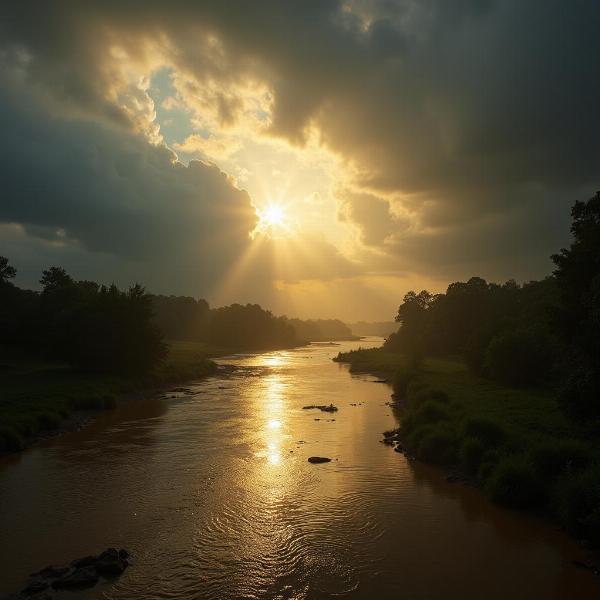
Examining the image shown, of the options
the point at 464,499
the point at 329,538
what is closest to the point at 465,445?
the point at 464,499

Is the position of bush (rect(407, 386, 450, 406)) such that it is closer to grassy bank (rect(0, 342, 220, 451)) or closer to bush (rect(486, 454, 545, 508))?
bush (rect(486, 454, 545, 508))

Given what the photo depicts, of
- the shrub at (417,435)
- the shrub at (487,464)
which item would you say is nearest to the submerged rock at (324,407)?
the shrub at (417,435)

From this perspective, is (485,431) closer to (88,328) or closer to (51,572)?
(51,572)

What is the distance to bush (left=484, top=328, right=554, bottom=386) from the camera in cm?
5966

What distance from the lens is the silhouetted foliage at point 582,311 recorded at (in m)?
26.0

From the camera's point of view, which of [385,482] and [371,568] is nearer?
[371,568]

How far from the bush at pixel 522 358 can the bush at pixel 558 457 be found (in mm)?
38782

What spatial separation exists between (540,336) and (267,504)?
51830 mm

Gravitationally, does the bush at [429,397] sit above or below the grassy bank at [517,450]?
above

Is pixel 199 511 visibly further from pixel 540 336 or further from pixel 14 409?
pixel 540 336

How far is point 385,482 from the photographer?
26922mm

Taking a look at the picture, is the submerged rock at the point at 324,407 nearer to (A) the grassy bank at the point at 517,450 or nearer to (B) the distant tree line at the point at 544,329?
(A) the grassy bank at the point at 517,450

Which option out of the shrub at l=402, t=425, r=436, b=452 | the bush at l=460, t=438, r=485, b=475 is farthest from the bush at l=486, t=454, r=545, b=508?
the shrub at l=402, t=425, r=436, b=452

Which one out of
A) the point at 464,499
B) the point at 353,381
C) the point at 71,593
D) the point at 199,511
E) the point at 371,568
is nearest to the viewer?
the point at 71,593
